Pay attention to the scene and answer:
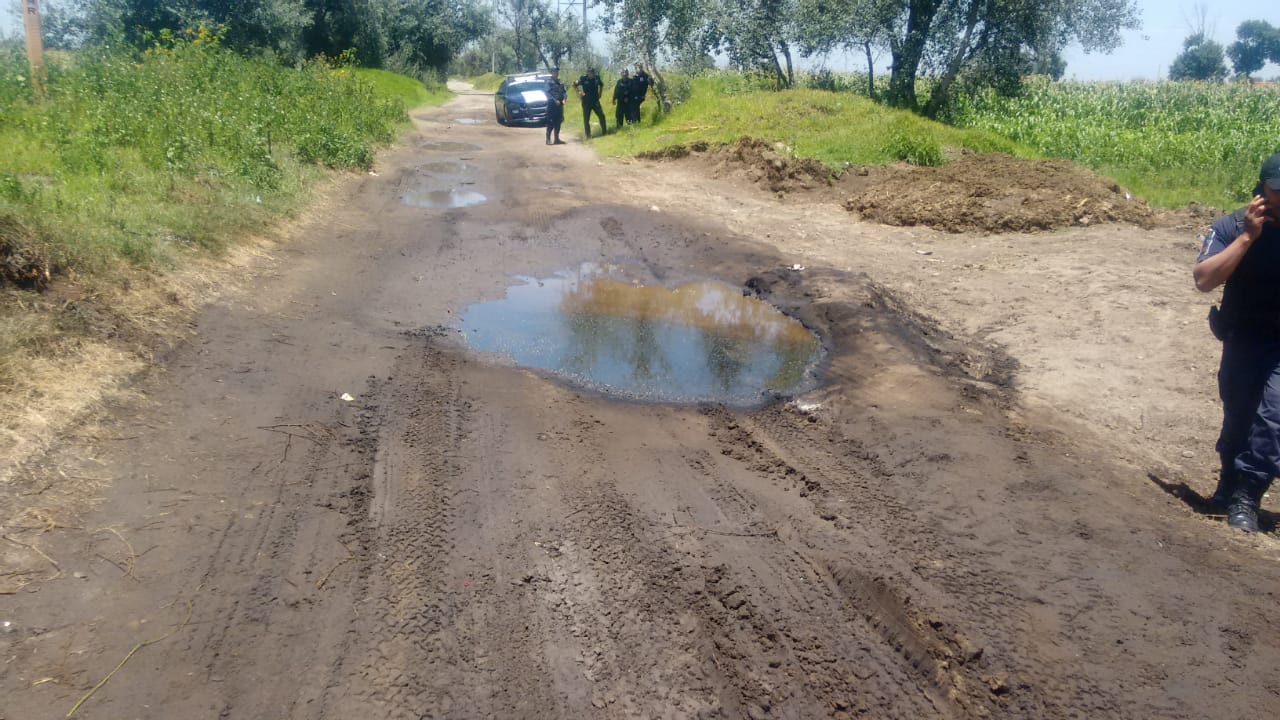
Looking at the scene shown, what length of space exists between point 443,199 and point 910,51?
48.7 feet

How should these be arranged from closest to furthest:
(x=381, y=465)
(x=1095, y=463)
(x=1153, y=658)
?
(x=1153, y=658)
(x=381, y=465)
(x=1095, y=463)

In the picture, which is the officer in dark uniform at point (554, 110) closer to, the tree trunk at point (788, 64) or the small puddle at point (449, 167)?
the small puddle at point (449, 167)

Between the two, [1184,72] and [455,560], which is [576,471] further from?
[1184,72]

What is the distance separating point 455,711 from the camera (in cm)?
279

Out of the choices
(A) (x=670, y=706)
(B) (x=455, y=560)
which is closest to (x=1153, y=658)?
(A) (x=670, y=706)

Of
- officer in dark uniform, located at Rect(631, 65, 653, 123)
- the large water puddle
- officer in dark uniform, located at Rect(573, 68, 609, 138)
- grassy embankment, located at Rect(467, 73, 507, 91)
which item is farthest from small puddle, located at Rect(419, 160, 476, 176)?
grassy embankment, located at Rect(467, 73, 507, 91)

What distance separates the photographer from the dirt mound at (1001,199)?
1092 cm

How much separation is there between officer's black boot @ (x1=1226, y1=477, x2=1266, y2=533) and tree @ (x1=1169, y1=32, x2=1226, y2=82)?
59.7 meters

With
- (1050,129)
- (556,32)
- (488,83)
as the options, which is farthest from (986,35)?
(556,32)

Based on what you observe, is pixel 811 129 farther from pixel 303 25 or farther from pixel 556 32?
pixel 556 32

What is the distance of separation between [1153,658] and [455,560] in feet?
9.42

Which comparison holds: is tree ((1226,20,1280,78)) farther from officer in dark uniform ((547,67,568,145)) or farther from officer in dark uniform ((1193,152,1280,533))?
officer in dark uniform ((1193,152,1280,533))

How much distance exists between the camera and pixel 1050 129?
1703cm

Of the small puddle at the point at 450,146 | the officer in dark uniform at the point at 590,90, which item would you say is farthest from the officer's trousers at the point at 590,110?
the small puddle at the point at 450,146
